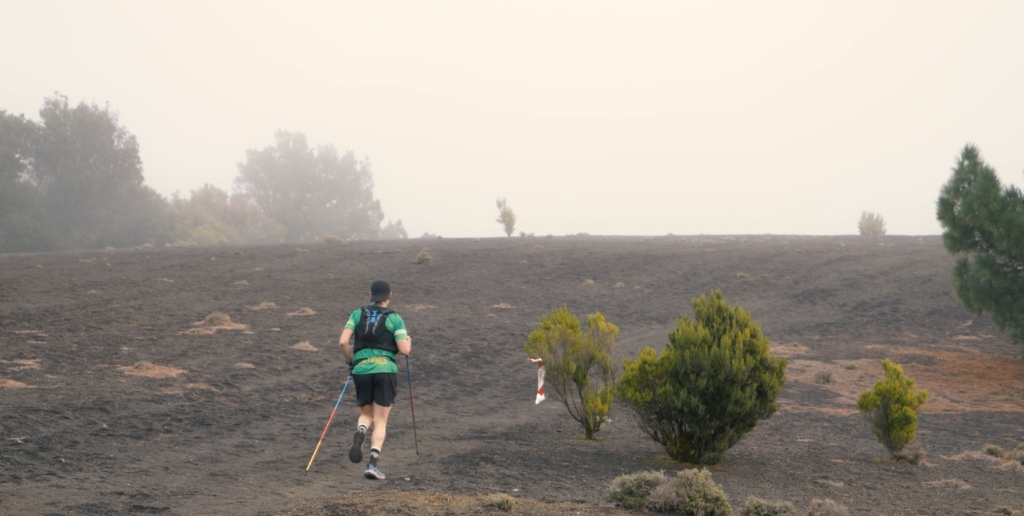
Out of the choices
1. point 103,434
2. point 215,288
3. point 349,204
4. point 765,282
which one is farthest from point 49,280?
point 349,204

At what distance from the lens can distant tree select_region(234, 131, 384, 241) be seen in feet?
286

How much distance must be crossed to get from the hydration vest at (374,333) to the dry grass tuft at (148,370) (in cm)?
882

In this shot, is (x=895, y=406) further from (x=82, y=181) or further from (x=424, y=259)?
(x=82, y=181)

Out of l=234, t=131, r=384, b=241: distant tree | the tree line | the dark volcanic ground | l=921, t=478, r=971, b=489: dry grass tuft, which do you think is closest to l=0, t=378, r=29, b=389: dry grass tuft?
the dark volcanic ground

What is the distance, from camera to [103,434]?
33.3ft

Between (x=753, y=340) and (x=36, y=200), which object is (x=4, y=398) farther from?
(x=36, y=200)

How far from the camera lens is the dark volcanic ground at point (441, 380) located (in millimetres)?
7941

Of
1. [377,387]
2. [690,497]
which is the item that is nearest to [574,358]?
[377,387]

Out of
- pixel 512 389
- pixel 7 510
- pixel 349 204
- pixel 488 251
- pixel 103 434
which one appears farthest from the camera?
pixel 349 204

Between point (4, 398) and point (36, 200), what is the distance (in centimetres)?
5201

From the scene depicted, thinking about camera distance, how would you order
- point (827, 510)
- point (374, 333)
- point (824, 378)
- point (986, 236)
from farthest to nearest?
point (986, 236) < point (824, 378) < point (374, 333) < point (827, 510)

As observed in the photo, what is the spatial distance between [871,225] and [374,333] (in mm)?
55786

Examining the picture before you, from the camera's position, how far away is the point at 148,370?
573 inches

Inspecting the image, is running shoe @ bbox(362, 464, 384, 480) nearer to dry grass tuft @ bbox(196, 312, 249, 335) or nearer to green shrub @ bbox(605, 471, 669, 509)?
green shrub @ bbox(605, 471, 669, 509)
